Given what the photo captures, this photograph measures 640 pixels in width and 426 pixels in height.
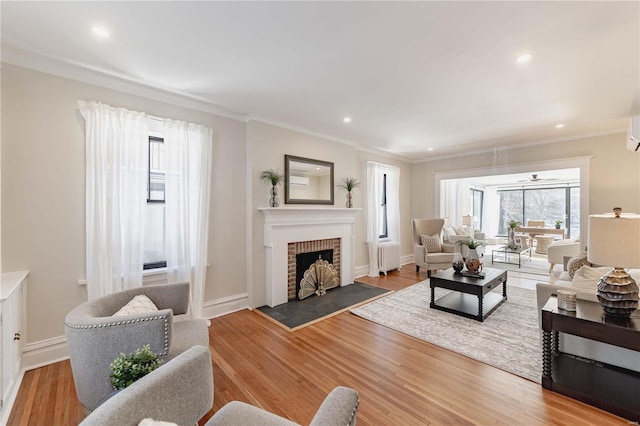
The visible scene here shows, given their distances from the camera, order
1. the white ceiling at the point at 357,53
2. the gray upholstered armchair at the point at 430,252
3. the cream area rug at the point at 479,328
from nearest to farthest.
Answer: the white ceiling at the point at 357,53
the cream area rug at the point at 479,328
the gray upholstered armchair at the point at 430,252

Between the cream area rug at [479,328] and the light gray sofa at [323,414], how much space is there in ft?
6.66

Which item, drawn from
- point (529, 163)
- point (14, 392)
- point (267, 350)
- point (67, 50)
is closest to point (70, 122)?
point (67, 50)

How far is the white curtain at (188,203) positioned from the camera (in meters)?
3.01

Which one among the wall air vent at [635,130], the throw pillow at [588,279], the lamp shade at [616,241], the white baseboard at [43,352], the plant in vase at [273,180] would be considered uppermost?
the wall air vent at [635,130]

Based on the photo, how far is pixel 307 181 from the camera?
435cm

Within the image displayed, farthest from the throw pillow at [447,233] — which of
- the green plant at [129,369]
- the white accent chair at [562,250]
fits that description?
the green plant at [129,369]

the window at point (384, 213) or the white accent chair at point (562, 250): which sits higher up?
the window at point (384, 213)

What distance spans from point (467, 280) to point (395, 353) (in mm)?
1577

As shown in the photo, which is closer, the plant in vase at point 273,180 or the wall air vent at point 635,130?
the wall air vent at point 635,130

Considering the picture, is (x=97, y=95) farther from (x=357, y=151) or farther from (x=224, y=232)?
(x=357, y=151)

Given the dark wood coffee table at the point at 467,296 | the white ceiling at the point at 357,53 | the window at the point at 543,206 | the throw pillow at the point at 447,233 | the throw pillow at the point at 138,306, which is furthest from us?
the window at the point at 543,206

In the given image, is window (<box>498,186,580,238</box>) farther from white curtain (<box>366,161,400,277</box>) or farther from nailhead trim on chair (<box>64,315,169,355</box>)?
nailhead trim on chair (<box>64,315,169,355</box>)

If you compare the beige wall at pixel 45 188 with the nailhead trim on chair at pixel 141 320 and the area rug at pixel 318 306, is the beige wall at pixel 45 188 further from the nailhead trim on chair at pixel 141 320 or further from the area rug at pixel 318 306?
the area rug at pixel 318 306

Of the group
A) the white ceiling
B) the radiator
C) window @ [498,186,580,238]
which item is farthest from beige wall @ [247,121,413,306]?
window @ [498,186,580,238]
